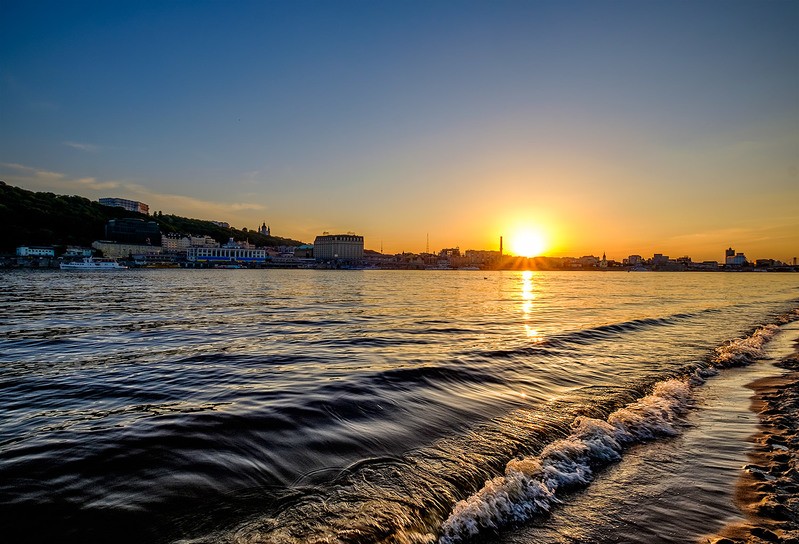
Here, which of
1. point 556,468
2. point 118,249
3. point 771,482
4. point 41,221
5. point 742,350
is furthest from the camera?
point 118,249

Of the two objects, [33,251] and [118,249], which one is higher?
[118,249]

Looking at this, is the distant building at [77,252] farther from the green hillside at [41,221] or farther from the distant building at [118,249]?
the distant building at [118,249]

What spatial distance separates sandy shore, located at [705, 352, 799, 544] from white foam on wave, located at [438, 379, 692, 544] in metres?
1.31

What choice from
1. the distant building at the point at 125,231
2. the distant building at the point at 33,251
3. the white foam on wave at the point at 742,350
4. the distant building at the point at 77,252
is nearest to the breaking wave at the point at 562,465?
the white foam on wave at the point at 742,350

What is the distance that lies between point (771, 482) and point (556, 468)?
2.62m

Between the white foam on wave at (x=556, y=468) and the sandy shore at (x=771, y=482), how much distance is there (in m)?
1.31

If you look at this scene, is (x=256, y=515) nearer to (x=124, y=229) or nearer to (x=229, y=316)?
(x=229, y=316)

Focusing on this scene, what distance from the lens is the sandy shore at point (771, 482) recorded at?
4.19 metres

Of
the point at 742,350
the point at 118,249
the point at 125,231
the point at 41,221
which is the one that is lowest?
the point at 742,350

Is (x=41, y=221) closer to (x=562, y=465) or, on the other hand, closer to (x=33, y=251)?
(x=33, y=251)

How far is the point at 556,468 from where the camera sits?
225 inches

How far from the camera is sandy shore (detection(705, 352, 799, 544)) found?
4188 millimetres

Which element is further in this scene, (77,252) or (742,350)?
(77,252)

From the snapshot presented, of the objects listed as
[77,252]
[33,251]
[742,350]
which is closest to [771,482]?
[742,350]
